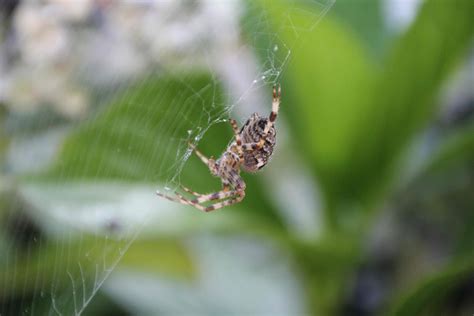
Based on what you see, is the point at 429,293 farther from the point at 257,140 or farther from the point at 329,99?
the point at 329,99

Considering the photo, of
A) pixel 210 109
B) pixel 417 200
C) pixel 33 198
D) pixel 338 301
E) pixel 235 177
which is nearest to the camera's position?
pixel 210 109

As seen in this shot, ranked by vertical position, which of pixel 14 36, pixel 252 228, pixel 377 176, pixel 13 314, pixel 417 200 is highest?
pixel 14 36

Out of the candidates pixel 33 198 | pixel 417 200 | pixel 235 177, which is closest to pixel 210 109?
pixel 235 177

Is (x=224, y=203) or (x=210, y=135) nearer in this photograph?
(x=224, y=203)

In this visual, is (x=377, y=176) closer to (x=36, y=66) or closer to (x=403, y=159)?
(x=403, y=159)

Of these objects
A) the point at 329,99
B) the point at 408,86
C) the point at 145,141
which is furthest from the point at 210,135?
the point at 408,86

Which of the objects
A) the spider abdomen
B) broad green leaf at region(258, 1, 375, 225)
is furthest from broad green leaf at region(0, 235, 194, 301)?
broad green leaf at region(258, 1, 375, 225)
